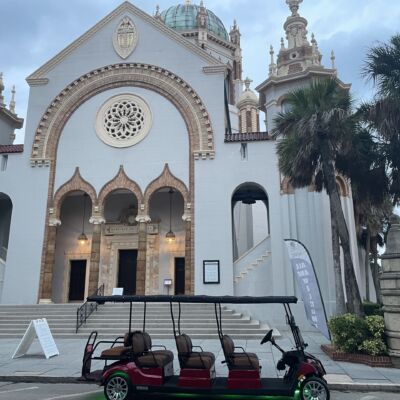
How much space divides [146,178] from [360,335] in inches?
515

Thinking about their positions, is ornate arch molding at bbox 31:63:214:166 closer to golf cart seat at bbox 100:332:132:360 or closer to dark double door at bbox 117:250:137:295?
dark double door at bbox 117:250:137:295

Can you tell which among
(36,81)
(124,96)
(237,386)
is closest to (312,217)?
(124,96)

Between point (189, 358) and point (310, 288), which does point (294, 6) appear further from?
point (189, 358)


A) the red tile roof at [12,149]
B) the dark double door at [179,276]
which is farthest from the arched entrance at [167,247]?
the red tile roof at [12,149]

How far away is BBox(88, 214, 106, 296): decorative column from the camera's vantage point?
19625 millimetres

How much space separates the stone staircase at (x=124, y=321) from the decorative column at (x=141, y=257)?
5.65 feet

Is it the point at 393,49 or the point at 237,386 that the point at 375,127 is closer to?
the point at 393,49

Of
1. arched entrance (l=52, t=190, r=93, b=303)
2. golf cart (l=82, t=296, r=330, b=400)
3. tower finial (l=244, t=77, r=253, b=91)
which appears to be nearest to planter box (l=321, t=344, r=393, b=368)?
golf cart (l=82, t=296, r=330, b=400)

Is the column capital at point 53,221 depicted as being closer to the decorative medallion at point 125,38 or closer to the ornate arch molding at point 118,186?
the ornate arch molding at point 118,186

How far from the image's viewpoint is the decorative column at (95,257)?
773 inches

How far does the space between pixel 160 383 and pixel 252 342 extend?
762 cm

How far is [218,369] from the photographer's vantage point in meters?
9.53

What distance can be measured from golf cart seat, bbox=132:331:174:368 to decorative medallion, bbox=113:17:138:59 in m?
18.6

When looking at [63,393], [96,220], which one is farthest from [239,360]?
[96,220]
